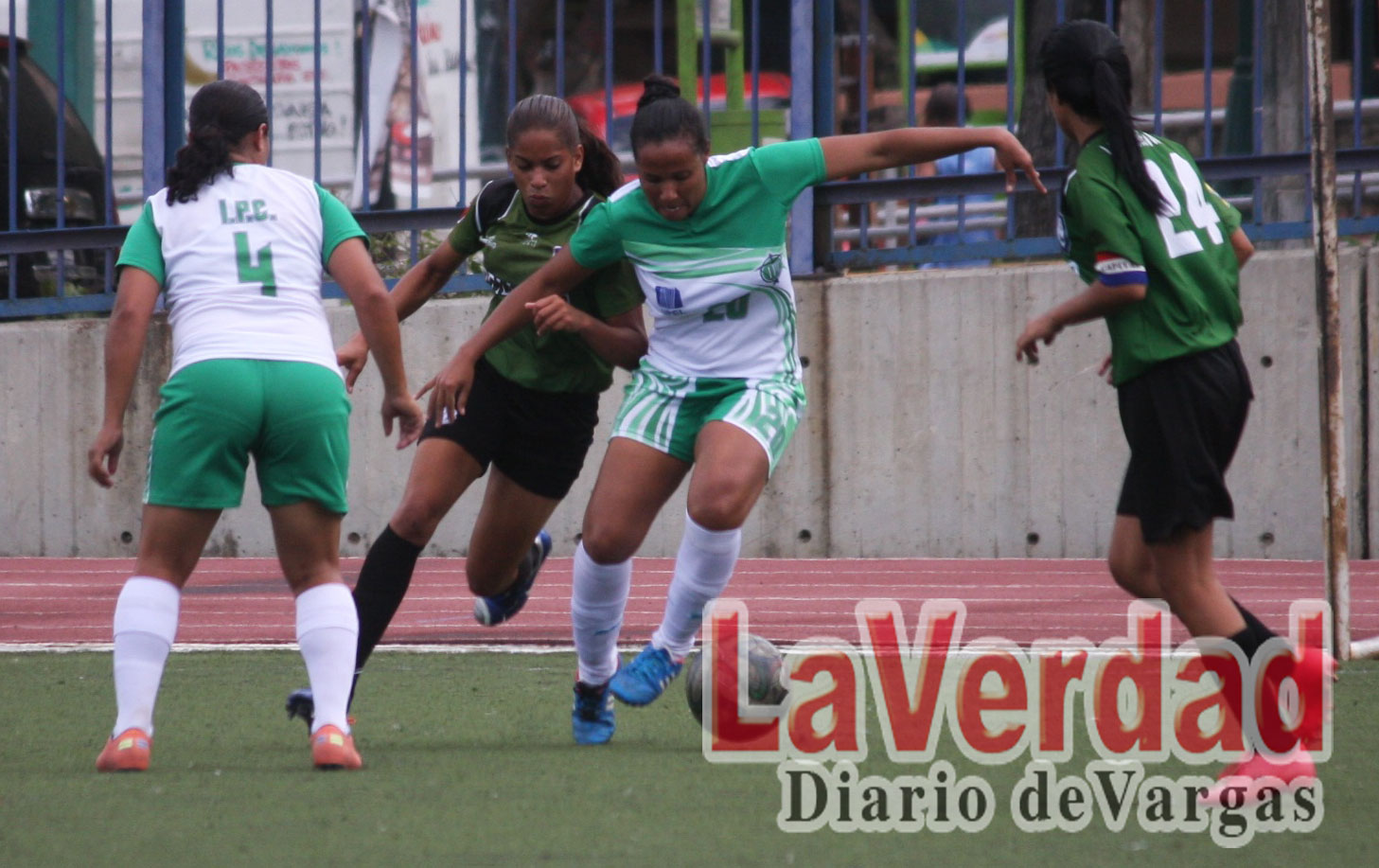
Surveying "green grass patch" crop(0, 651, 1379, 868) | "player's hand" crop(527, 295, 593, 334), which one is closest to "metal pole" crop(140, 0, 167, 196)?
"green grass patch" crop(0, 651, 1379, 868)

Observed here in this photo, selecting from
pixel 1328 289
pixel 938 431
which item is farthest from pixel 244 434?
pixel 938 431

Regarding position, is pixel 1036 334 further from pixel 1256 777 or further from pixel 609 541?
pixel 609 541

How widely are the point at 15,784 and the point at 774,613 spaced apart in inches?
161

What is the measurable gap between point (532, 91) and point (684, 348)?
730 cm

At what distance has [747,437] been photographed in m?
4.71

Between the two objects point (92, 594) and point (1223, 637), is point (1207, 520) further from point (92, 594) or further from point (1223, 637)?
point (92, 594)

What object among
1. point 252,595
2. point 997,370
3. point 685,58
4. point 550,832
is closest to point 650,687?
point 550,832

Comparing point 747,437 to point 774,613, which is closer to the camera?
point 747,437

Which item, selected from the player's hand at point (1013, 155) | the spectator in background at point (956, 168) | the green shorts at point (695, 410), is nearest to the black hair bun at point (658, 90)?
the green shorts at point (695, 410)

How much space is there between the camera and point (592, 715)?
4.83 meters

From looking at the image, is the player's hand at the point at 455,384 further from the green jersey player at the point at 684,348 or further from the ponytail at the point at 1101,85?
the ponytail at the point at 1101,85

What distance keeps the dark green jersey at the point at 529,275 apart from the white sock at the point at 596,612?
0.68m

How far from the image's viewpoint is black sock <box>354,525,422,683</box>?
4.99m

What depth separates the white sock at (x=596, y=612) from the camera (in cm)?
485
